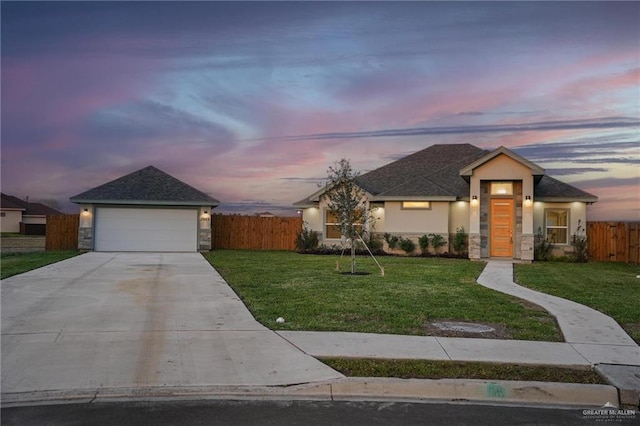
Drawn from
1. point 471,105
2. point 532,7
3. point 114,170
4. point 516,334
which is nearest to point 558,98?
point 471,105

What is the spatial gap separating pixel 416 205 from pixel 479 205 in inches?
141

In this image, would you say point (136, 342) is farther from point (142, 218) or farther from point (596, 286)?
point (142, 218)

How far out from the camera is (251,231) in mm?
30594

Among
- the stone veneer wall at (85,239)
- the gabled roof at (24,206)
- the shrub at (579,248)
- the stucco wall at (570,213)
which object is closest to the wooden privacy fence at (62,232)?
the stone veneer wall at (85,239)

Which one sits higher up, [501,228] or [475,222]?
[475,222]

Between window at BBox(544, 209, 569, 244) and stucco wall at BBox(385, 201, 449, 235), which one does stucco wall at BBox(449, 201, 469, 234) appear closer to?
stucco wall at BBox(385, 201, 449, 235)

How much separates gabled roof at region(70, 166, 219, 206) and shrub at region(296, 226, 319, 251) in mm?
4900

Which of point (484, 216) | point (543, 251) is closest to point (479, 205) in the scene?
point (484, 216)

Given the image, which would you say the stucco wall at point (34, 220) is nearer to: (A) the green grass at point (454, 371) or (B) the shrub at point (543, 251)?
(B) the shrub at point (543, 251)

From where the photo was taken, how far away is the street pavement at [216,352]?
217 inches

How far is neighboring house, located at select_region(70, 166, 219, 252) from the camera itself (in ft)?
87.8

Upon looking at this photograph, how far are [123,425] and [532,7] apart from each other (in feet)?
51.3

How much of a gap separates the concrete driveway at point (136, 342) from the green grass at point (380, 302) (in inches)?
30.9

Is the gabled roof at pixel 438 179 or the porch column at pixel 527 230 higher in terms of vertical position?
the gabled roof at pixel 438 179
